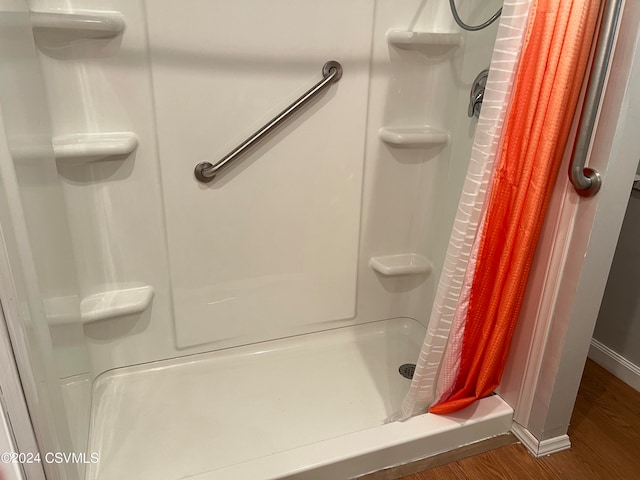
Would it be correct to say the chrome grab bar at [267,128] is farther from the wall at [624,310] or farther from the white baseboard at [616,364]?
the white baseboard at [616,364]

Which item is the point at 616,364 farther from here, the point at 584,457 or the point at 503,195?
the point at 503,195

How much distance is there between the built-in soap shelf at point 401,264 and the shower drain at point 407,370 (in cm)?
35

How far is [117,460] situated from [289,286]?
786 millimetres

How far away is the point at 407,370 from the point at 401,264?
16.2 inches

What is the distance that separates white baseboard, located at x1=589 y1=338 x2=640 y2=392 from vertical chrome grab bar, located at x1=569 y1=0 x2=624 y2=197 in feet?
3.07

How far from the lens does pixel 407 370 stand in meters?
1.75

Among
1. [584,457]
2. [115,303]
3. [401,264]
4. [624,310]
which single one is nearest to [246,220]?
[115,303]

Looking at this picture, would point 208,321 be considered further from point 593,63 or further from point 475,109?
point 593,63

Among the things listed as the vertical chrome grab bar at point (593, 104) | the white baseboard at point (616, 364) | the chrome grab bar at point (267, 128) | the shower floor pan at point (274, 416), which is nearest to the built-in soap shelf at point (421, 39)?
the chrome grab bar at point (267, 128)

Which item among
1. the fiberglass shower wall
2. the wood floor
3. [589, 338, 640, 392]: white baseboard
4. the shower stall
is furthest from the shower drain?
[589, 338, 640, 392]: white baseboard

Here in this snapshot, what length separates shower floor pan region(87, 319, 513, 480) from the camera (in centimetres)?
129

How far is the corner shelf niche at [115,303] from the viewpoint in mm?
1503

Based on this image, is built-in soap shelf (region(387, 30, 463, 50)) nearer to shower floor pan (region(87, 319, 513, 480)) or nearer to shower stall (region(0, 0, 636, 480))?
shower stall (region(0, 0, 636, 480))

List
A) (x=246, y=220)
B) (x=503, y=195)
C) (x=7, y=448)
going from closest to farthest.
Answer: (x=7, y=448) < (x=503, y=195) < (x=246, y=220)
